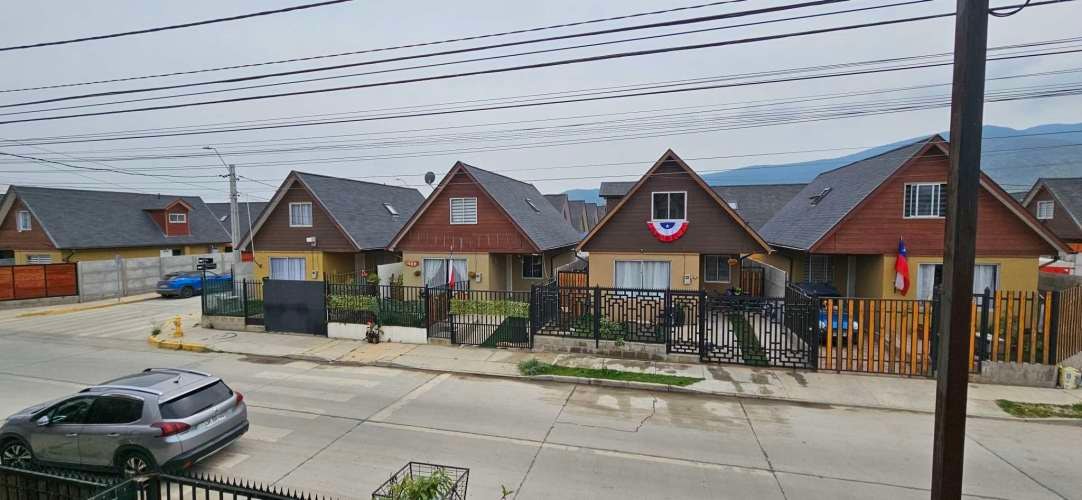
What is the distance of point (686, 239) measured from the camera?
69.4 ft

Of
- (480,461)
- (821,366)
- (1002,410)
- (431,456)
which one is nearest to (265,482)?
(431,456)

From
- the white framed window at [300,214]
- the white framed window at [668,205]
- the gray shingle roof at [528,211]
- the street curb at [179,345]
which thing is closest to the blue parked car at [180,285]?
the white framed window at [300,214]

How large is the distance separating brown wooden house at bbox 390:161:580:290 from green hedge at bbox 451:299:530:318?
5061 millimetres

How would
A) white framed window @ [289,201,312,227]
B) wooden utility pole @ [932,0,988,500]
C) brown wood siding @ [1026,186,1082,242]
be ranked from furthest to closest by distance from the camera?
brown wood siding @ [1026,186,1082,242] < white framed window @ [289,201,312,227] < wooden utility pole @ [932,0,988,500]

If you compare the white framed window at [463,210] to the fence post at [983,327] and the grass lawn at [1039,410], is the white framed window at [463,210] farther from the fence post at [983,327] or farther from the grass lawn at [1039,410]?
the grass lawn at [1039,410]

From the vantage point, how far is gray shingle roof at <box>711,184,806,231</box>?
3941 cm

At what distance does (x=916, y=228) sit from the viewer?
64.6 ft

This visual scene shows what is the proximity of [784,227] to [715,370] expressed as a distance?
16265 millimetres

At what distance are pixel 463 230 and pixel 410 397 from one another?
12376 mm

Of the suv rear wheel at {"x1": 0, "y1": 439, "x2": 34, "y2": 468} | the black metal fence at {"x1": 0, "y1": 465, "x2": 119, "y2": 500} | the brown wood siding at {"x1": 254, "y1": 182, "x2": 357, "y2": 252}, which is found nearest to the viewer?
the black metal fence at {"x1": 0, "y1": 465, "x2": 119, "y2": 500}

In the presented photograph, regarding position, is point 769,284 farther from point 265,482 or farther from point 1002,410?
point 265,482

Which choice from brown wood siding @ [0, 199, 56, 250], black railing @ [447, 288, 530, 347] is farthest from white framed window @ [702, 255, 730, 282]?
brown wood siding @ [0, 199, 56, 250]

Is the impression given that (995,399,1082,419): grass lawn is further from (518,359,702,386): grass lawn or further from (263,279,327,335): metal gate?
(263,279,327,335): metal gate

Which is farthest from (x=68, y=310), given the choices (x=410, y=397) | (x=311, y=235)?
(x=410, y=397)
